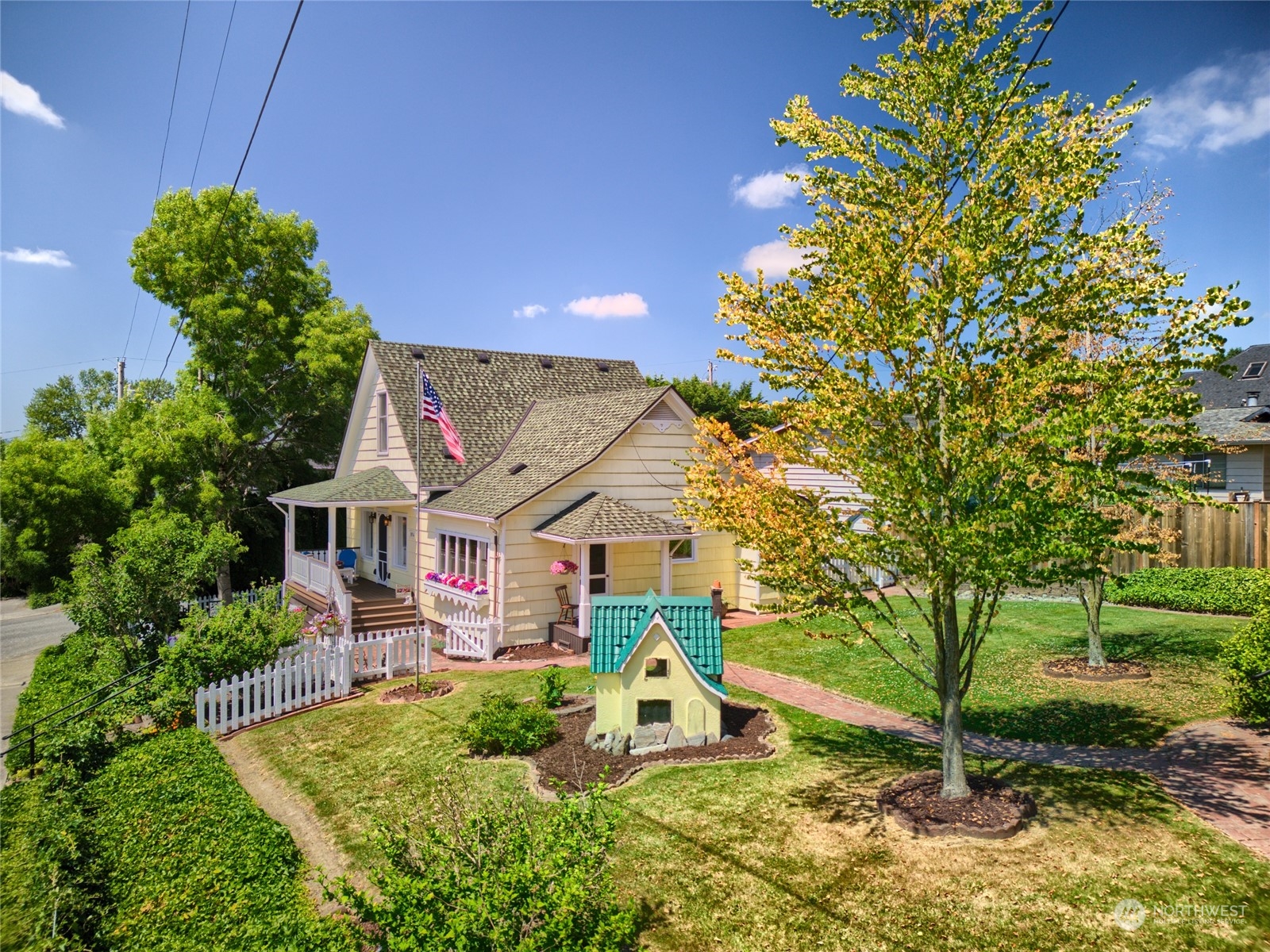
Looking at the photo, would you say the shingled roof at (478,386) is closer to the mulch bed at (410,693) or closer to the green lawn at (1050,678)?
the mulch bed at (410,693)

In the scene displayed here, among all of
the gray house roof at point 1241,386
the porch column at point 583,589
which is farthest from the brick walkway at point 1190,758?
the gray house roof at point 1241,386

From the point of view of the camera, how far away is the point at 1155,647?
1416 centimetres

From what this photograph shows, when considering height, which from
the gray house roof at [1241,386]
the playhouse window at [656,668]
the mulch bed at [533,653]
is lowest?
the mulch bed at [533,653]

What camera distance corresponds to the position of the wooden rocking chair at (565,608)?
17270 mm

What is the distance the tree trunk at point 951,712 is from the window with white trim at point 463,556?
11447 mm

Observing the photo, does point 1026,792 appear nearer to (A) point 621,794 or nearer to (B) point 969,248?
(A) point 621,794

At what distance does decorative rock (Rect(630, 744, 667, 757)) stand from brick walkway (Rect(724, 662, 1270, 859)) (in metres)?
3.02

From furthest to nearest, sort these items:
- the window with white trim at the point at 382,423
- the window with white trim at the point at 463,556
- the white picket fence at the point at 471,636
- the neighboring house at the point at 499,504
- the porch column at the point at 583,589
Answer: the window with white trim at the point at 382,423, the window with white trim at the point at 463,556, the neighboring house at the point at 499,504, the white picket fence at the point at 471,636, the porch column at the point at 583,589

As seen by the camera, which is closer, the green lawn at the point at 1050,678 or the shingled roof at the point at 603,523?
the green lawn at the point at 1050,678

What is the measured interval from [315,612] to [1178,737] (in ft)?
63.6

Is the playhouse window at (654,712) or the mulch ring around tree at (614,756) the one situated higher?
the playhouse window at (654,712)

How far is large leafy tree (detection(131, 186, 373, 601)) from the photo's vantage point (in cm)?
2528

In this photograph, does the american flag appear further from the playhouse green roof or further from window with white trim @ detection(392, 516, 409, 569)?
window with white trim @ detection(392, 516, 409, 569)

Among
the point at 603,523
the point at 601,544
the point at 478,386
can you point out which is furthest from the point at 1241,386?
the point at 478,386
